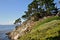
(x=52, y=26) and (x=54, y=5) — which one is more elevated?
(x=54, y=5)

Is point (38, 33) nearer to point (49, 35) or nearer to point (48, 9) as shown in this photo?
point (49, 35)

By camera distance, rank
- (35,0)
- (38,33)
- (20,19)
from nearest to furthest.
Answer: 1. (38,33)
2. (35,0)
3. (20,19)

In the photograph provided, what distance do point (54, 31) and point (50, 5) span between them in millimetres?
51735

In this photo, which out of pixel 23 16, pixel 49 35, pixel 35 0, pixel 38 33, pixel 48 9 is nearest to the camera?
pixel 49 35

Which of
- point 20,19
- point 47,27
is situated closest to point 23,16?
point 20,19

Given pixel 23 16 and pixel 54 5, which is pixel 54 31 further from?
pixel 23 16

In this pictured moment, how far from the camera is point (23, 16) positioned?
10319cm

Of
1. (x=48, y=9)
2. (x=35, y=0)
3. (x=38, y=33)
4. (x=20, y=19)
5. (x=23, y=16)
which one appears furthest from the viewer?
(x=20, y=19)

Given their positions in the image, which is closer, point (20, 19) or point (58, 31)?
point (58, 31)

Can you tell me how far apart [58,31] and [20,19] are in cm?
8290

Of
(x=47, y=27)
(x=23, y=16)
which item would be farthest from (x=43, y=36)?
(x=23, y=16)

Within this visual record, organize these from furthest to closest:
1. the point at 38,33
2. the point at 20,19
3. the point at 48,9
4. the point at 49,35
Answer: the point at 20,19, the point at 48,9, the point at 38,33, the point at 49,35

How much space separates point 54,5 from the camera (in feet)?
267

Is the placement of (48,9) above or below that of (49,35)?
above
